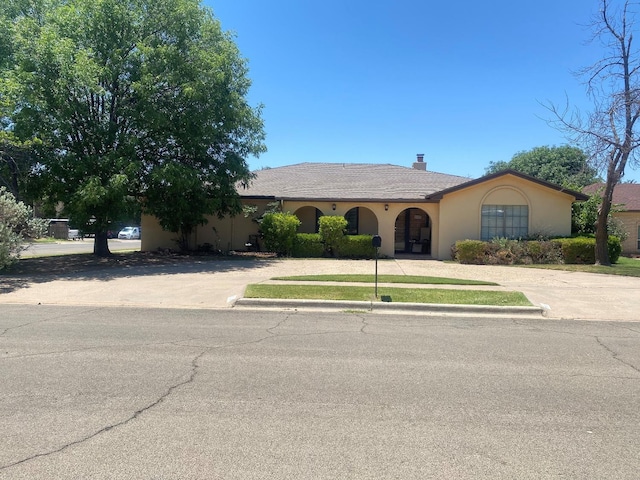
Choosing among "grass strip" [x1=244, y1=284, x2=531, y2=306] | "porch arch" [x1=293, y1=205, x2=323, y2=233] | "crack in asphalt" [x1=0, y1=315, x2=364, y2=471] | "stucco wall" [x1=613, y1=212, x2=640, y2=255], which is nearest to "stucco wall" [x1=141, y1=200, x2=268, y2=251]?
"porch arch" [x1=293, y1=205, x2=323, y2=233]

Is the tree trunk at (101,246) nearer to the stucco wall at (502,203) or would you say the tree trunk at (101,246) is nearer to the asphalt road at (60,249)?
the asphalt road at (60,249)

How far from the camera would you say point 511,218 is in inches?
811

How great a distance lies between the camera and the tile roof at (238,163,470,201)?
22.0 meters

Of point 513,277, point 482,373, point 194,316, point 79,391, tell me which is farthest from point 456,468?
point 513,277

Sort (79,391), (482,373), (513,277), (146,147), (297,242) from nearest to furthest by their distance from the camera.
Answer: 1. (79,391)
2. (482,373)
3. (513,277)
4. (146,147)
5. (297,242)

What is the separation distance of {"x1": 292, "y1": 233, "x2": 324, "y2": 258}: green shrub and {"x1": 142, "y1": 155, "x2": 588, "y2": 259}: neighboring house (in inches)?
89.3

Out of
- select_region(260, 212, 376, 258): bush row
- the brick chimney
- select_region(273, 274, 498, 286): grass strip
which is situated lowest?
select_region(273, 274, 498, 286): grass strip

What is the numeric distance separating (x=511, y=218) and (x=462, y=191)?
256 centimetres

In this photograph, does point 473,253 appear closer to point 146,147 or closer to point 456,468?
point 146,147

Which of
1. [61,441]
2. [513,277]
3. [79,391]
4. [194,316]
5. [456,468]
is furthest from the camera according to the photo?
[513,277]

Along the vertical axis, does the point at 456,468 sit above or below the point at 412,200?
below

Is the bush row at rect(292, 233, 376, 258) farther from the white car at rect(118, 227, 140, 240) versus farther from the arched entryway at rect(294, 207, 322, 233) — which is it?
the white car at rect(118, 227, 140, 240)

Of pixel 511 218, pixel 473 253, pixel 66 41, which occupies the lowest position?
pixel 473 253

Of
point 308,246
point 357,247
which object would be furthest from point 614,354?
point 308,246
